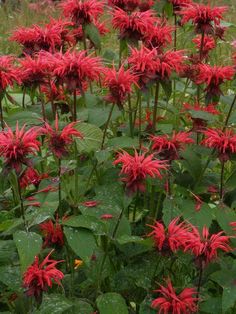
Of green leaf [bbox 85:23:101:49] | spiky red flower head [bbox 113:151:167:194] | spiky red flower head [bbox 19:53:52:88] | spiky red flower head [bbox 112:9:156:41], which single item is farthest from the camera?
green leaf [bbox 85:23:101:49]

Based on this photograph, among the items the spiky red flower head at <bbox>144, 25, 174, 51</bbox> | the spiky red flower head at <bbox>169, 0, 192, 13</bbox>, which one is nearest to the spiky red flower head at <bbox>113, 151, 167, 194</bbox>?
the spiky red flower head at <bbox>144, 25, 174, 51</bbox>

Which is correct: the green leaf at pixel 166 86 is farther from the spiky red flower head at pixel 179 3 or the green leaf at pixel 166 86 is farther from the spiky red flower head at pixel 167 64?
the spiky red flower head at pixel 179 3

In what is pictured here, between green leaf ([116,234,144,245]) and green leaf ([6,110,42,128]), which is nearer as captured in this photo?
green leaf ([116,234,144,245])

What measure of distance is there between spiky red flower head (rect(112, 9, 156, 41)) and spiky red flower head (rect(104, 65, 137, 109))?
0.88 feet

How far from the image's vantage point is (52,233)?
161 cm

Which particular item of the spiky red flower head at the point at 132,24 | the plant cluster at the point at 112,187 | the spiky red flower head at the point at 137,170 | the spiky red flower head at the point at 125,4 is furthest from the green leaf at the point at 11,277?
the spiky red flower head at the point at 125,4

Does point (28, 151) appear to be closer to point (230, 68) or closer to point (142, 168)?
point (142, 168)

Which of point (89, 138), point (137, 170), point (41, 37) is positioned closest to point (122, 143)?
point (89, 138)

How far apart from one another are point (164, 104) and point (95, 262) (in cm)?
52

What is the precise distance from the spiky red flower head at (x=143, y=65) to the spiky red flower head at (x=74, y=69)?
0.31 feet

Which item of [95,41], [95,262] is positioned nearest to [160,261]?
[95,262]

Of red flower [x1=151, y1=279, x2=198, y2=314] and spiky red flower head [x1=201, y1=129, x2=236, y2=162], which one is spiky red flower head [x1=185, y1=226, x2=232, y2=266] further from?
spiky red flower head [x1=201, y1=129, x2=236, y2=162]

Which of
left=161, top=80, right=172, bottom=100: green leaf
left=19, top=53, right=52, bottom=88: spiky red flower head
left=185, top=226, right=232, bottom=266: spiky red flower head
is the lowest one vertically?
left=185, top=226, right=232, bottom=266: spiky red flower head

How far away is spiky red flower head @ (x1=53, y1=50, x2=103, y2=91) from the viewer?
4.99 feet
